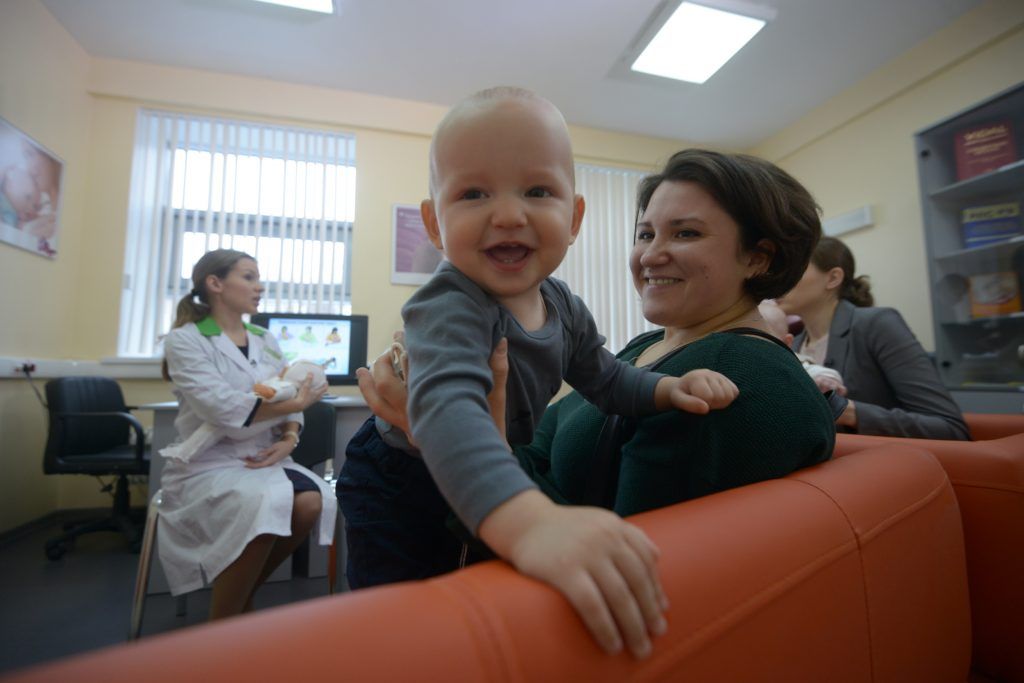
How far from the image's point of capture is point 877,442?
1.10m

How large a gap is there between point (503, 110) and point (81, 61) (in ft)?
16.4

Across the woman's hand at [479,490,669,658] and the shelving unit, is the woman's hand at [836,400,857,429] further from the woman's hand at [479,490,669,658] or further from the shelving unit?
the shelving unit

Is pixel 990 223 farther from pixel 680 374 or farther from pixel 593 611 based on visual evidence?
pixel 593 611

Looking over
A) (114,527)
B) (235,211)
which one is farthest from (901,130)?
(114,527)

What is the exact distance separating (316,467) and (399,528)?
8.48ft

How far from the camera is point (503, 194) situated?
0.81 meters

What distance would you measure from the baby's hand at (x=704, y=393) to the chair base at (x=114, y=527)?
395 centimetres

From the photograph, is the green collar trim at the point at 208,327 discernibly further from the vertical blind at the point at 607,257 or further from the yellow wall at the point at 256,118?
the vertical blind at the point at 607,257

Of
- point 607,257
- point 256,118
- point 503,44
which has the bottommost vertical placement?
point 607,257

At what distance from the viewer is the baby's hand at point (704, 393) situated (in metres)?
0.76

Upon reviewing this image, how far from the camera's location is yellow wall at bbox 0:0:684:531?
3371 millimetres

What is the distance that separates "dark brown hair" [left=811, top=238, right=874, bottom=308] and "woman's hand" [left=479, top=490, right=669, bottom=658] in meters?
2.27

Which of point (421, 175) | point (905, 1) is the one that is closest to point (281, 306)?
point (421, 175)

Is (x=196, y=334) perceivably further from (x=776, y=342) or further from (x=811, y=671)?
(x=811, y=671)
